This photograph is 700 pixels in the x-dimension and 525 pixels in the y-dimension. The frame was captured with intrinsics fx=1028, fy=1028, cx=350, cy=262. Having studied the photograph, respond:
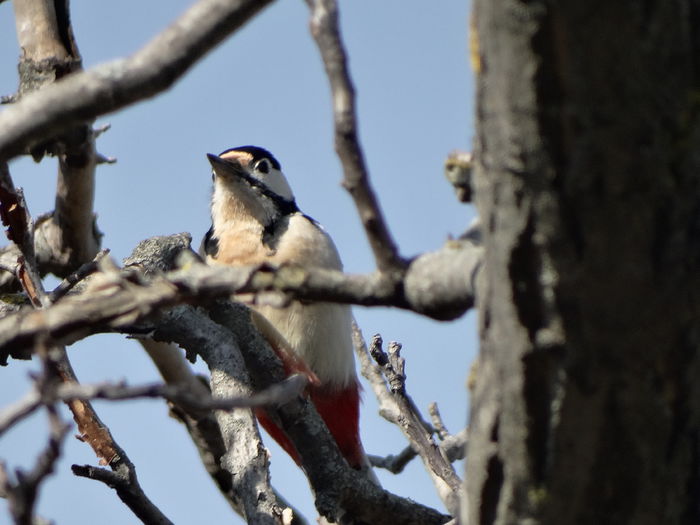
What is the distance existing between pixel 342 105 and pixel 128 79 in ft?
1.34

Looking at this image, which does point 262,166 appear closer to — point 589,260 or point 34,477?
point 34,477

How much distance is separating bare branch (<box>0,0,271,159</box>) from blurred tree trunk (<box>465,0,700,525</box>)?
20.5 inches

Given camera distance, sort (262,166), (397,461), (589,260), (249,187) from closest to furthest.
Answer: (589,260), (397,461), (249,187), (262,166)

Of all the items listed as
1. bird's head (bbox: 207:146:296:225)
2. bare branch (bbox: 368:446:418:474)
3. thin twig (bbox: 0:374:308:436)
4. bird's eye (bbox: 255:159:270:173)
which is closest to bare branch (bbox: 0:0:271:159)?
thin twig (bbox: 0:374:308:436)

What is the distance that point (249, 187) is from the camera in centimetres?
640

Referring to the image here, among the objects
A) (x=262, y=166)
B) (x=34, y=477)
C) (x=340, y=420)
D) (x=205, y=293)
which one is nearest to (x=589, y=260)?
(x=205, y=293)

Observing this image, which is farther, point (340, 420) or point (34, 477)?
point (340, 420)

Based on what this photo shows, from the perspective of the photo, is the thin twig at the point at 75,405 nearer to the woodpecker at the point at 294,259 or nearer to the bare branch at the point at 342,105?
the bare branch at the point at 342,105

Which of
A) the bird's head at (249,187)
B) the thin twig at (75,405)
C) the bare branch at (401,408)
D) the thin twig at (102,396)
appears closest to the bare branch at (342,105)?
the thin twig at (102,396)

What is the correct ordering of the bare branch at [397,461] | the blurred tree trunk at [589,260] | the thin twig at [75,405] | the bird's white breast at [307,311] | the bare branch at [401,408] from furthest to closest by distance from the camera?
the bird's white breast at [307,311] < the bare branch at [397,461] < the bare branch at [401,408] < the thin twig at [75,405] < the blurred tree trunk at [589,260]

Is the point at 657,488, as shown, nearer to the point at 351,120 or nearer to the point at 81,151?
the point at 351,120

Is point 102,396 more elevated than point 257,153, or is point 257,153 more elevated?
point 257,153

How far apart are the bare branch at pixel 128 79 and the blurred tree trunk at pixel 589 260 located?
0.52 m

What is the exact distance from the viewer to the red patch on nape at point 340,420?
236 inches
